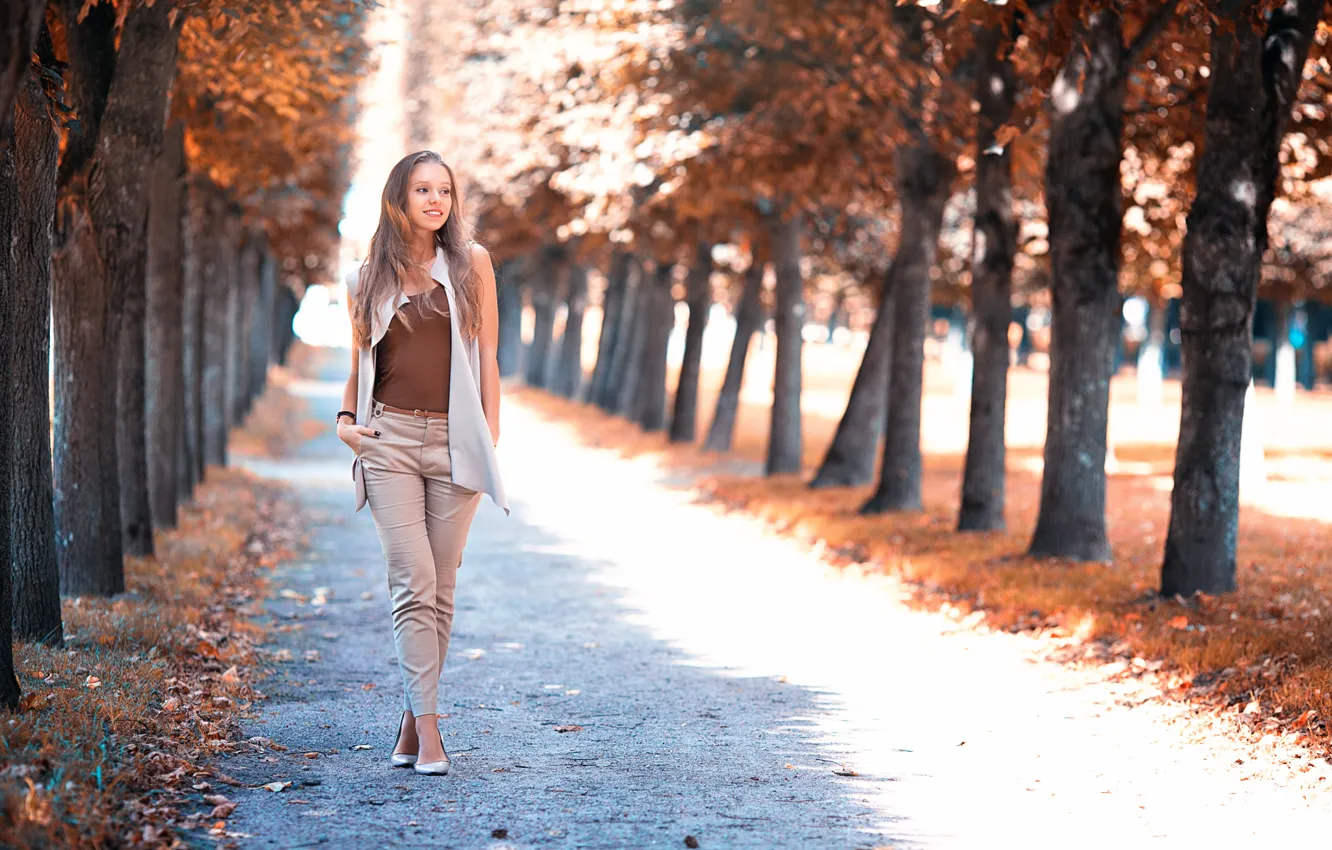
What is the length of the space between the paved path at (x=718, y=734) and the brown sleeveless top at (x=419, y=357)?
1.48 meters

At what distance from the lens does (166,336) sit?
14.2 meters

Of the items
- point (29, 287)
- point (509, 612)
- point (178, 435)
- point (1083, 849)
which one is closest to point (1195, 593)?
point (509, 612)

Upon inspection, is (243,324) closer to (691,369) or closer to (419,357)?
(691,369)

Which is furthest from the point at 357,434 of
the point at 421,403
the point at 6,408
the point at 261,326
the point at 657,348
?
the point at 261,326

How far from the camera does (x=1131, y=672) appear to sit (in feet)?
29.5

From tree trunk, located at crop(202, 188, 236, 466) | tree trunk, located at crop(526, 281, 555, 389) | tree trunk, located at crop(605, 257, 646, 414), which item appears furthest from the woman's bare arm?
tree trunk, located at crop(526, 281, 555, 389)

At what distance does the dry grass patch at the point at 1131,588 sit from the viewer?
26.5 feet

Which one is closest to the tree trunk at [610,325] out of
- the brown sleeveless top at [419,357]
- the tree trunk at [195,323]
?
the tree trunk at [195,323]

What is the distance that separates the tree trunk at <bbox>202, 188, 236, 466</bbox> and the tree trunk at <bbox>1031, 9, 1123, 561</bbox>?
39.9 ft

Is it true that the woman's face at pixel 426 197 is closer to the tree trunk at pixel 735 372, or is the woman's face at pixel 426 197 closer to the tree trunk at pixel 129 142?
the tree trunk at pixel 129 142

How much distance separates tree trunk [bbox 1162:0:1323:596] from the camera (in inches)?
402

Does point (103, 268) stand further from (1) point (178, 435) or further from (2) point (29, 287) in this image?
(1) point (178, 435)

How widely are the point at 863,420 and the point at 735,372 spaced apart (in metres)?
7.76

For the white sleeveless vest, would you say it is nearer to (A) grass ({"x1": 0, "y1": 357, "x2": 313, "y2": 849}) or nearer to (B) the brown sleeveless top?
(B) the brown sleeveless top
